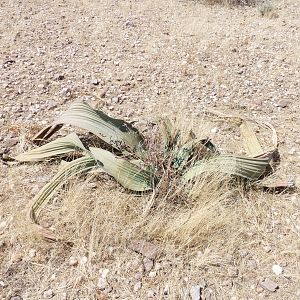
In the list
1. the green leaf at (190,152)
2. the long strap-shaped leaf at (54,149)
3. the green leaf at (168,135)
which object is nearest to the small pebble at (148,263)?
the green leaf at (190,152)

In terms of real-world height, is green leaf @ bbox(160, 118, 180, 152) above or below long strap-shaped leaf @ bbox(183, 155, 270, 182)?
above

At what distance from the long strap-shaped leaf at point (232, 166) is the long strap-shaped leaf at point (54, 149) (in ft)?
2.43

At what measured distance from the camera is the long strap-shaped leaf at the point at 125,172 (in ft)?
7.76

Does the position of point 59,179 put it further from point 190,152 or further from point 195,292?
point 195,292

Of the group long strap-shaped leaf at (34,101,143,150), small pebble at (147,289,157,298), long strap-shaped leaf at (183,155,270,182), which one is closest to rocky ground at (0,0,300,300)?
small pebble at (147,289,157,298)

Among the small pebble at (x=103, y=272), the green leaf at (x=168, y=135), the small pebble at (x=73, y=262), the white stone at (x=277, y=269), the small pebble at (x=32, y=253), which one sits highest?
the green leaf at (x=168, y=135)

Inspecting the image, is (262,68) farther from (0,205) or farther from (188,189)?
(0,205)

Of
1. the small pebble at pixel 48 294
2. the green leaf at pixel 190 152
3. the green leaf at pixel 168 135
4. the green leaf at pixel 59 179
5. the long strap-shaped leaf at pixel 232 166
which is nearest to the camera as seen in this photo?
the small pebble at pixel 48 294

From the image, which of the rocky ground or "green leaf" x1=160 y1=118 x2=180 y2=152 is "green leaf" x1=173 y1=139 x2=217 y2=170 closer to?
"green leaf" x1=160 y1=118 x2=180 y2=152

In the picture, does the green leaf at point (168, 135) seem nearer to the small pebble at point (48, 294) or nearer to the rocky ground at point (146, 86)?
the rocky ground at point (146, 86)

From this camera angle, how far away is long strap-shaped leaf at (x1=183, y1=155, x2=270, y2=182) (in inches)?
95.6

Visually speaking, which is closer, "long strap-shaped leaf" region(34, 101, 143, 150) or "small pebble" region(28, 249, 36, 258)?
"small pebble" region(28, 249, 36, 258)

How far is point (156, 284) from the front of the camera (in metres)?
2.04

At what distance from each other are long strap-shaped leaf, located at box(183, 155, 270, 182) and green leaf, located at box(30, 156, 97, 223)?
0.60 metres
